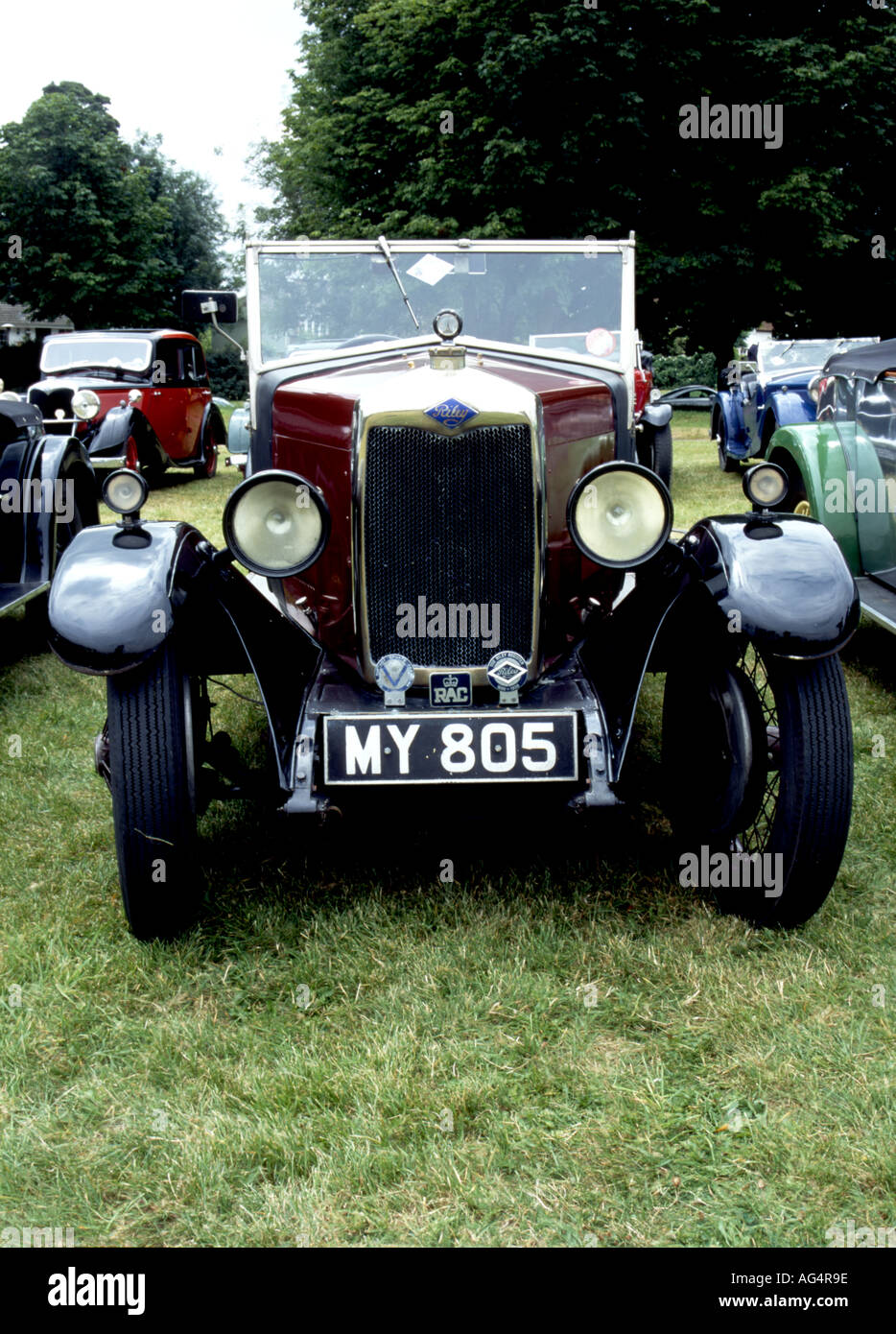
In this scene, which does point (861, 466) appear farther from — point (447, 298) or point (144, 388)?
point (144, 388)

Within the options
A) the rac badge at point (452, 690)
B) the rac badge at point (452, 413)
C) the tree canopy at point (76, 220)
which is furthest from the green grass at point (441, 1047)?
the tree canopy at point (76, 220)

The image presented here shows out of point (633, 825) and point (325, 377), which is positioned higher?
point (325, 377)

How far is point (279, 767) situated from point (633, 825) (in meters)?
1.32

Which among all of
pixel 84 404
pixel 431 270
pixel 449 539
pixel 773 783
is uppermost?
pixel 431 270

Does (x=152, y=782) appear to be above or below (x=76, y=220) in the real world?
below

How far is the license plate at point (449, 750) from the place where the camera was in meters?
2.72

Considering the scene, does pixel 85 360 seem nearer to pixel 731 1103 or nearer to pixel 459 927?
pixel 459 927

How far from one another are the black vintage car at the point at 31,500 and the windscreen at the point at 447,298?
6.14ft

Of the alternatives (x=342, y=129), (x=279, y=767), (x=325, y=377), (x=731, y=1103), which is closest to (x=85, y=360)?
(x=342, y=129)

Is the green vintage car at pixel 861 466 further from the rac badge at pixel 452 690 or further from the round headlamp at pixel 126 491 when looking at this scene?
the round headlamp at pixel 126 491

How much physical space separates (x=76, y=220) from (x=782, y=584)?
2884cm

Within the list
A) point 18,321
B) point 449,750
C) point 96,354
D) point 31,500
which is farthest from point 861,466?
point 18,321

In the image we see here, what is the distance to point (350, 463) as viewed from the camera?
9.68ft

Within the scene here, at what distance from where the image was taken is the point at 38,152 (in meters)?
27.5
